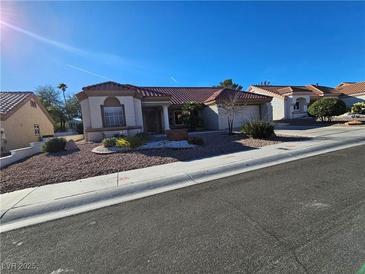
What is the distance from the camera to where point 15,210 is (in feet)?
14.5

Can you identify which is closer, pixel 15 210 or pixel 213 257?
pixel 213 257

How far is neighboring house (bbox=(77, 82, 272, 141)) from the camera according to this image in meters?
14.1

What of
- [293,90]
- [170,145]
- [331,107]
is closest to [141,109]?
[170,145]

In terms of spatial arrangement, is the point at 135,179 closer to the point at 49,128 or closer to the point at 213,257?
the point at 213,257

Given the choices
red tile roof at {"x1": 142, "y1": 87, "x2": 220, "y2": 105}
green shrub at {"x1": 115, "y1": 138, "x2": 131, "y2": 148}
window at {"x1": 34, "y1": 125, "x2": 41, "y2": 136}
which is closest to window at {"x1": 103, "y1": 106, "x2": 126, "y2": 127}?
green shrub at {"x1": 115, "y1": 138, "x2": 131, "y2": 148}

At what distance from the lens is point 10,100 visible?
51.6 ft

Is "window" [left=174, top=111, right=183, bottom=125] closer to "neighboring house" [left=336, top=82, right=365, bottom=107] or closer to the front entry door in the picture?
the front entry door

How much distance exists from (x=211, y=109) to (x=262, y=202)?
17456 mm

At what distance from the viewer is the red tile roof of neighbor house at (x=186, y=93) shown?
14.9 meters

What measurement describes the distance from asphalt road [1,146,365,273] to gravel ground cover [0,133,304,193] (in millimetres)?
3254

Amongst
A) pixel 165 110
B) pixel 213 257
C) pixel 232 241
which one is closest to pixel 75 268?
pixel 213 257

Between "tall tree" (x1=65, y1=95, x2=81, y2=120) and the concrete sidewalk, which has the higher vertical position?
"tall tree" (x1=65, y1=95, x2=81, y2=120)

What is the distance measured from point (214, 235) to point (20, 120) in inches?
715

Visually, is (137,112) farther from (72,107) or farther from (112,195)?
(72,107)
